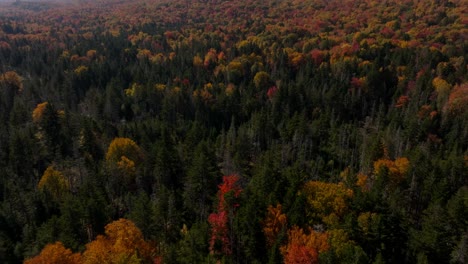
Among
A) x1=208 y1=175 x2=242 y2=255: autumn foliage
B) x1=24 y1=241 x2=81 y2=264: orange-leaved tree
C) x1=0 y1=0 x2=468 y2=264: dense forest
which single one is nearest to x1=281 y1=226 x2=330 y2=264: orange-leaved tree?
x1=0 y1=0 x2=468 y2=264: dense forest

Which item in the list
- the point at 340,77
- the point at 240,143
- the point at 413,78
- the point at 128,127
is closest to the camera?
the point at 240,143

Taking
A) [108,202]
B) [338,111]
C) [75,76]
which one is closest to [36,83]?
[75,76]

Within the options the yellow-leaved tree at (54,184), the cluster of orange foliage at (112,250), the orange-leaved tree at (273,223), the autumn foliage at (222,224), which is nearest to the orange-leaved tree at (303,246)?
the orange-leaved tree at (273,223)

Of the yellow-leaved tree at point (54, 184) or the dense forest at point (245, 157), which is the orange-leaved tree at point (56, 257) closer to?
the dense forest at point (245, 157)

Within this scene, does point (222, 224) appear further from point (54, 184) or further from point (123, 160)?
point (54, 184)

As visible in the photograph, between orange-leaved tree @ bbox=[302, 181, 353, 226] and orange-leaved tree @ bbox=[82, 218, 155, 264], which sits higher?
orange-leaved tree @ bbox=[302, 181, 353, 226]

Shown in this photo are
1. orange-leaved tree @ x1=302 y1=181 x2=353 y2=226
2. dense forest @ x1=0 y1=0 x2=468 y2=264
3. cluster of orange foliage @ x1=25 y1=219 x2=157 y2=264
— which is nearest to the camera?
cluster of orange foliage @ x1=25 y1=219 x2=157 y2=264

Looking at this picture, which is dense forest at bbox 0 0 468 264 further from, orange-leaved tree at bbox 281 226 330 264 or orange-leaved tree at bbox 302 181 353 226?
orange-leaved tree at bbox 302 181 353 226

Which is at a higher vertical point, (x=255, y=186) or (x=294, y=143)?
(x=255, y=186)

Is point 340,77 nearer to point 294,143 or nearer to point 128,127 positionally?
point 294,143
